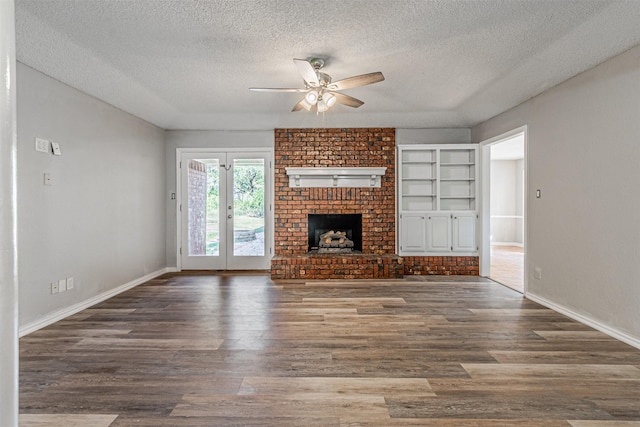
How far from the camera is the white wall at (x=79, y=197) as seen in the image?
303 cm

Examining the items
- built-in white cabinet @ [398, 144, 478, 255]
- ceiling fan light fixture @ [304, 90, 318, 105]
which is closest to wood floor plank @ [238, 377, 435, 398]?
ceiling fan light fixture @ [304, 90, 318, 105]

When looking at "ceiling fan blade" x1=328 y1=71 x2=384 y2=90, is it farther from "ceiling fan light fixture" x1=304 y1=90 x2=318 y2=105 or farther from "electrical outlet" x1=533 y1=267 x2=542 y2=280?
"electrical outlet" x1=533 y1=267 x2=542 y2=280

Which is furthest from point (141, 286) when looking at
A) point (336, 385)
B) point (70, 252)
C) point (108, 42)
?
point (336, 385)

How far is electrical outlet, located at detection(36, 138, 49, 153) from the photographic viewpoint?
313 centimetres

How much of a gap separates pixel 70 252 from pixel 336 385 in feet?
10.6

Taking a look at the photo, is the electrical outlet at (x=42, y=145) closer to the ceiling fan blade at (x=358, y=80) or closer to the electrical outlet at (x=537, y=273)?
the ceiling fan blade at (x=358, y=80)

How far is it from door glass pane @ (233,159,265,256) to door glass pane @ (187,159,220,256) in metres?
0.32

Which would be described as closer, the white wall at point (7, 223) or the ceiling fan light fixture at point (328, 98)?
the white wall at point (7, 223)

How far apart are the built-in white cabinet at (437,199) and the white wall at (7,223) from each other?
520 centimetres

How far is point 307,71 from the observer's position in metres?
2.91

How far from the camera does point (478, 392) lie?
1961 millimetres

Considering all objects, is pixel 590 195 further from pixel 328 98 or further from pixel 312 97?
pixel 312 97

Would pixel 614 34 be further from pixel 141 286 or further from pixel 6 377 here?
pixel 141 286

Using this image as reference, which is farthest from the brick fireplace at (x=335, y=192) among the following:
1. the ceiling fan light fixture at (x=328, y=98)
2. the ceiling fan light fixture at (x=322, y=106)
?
the ceiling fan light fixture at (x=328, y=98)
